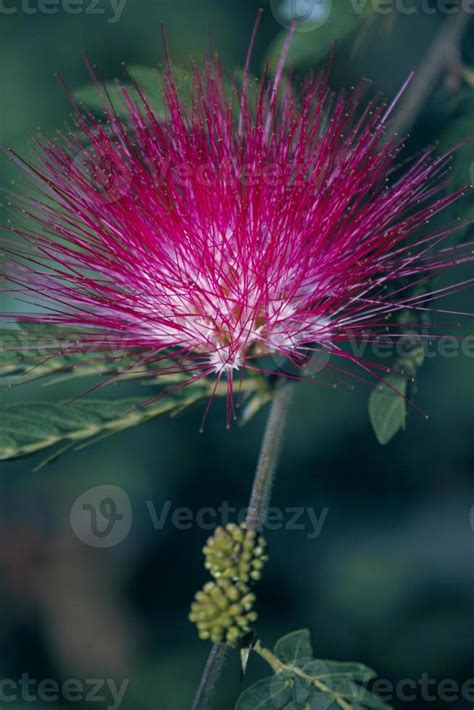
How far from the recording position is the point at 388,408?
1825 millimetres

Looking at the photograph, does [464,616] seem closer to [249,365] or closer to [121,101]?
[249,365]

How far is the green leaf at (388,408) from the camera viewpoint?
1.80 meters

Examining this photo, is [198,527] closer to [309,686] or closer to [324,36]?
[309,686]

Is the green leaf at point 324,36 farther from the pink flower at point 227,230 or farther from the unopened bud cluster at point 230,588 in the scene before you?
the unopened bud cluster at point 230,588

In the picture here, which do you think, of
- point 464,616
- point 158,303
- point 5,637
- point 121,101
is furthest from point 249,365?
point 5,637

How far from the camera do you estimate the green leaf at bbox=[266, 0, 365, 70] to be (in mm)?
2131

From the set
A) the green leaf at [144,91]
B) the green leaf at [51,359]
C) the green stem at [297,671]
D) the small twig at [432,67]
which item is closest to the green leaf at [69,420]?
the green leaf at [51,359]

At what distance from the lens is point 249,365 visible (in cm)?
172

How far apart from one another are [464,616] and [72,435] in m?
1.73

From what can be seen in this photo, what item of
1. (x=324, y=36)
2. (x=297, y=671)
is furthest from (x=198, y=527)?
(x=324, y=36)

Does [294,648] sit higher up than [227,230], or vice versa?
[227,230]

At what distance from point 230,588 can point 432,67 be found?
1450mm

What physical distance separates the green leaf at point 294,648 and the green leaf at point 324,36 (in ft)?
4.81

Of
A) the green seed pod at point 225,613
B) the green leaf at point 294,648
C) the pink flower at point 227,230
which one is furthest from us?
the pink flower at point 227,230
